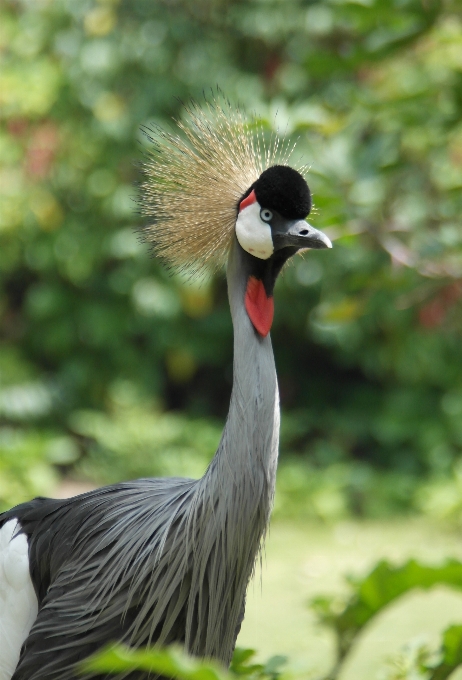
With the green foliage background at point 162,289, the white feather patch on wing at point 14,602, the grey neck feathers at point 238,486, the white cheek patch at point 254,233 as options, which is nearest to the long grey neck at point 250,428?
the grey neck feathers at point 238,486

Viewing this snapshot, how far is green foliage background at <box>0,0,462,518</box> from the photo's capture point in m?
4.64

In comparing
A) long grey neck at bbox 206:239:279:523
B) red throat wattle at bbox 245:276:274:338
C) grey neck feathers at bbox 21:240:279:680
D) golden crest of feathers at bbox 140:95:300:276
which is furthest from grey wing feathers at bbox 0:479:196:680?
golden crest of feathers at bbox 140:95:300:276

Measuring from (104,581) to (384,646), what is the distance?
1960mm

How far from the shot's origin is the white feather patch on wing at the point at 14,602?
1.70 metres

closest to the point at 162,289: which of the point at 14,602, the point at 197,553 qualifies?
the point at 14,602

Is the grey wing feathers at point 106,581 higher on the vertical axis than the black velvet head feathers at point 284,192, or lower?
lower

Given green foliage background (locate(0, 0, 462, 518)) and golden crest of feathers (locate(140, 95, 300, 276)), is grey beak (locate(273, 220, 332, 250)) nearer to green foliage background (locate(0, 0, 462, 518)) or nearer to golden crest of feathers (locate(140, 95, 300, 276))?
golden crest of feathers (locate(140, 95, 300, 276))

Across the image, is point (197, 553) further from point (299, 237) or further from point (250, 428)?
point (299, 237)

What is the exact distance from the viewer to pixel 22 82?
490 cm

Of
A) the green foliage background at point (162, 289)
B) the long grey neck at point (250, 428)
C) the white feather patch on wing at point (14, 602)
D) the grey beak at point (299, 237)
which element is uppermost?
the green foliage background at point (162, 289)

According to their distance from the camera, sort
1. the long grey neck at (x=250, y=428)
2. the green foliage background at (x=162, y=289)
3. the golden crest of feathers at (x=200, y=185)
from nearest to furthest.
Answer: the long grey neck at (x=250, y=428) < the golden crest of feathers at (x=200, y=185) < the green foliage background at (x=162, y=289)

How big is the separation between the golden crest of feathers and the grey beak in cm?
13

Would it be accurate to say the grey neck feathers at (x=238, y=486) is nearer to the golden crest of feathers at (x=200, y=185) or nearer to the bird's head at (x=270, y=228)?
the bird's head at (x=270, y=228)

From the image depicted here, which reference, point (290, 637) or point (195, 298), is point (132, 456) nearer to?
point (195, 298)
